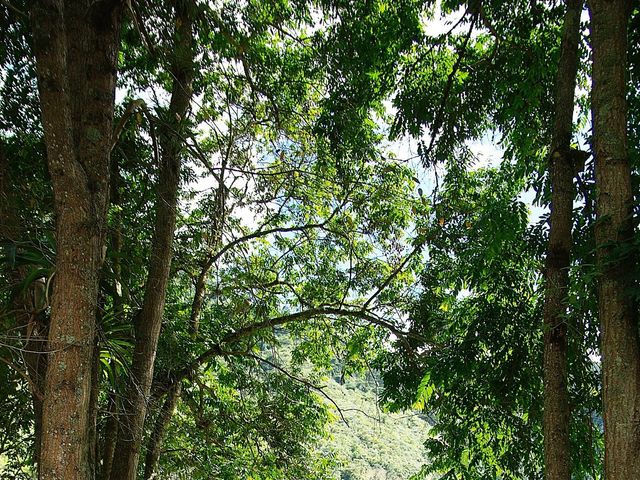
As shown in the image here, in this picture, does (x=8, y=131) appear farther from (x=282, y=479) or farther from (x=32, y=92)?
(x=282, y=479)

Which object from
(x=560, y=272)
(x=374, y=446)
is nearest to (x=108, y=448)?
(x=560, y=272)

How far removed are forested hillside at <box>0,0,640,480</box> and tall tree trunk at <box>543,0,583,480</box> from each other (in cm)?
1

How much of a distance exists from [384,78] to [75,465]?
3113 mm

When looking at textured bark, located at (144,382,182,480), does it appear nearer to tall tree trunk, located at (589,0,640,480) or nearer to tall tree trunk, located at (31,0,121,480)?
tall tree trunk, located at (31,0,121,480)

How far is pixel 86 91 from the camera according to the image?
7.80ft

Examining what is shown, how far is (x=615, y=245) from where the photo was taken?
5.94 feet

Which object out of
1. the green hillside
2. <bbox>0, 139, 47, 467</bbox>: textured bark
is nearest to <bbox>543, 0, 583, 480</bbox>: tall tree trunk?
<bbox>0, 139, 47, 467</bbox>: textured bark

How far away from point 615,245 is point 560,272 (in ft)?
1.58

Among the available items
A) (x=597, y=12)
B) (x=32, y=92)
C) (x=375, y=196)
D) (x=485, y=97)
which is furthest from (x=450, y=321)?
(x=32, y=92)

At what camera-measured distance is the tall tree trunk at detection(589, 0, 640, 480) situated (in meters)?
1.69

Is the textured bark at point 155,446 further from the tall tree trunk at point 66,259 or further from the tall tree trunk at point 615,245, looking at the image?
the tall tree trunk at point 615,245

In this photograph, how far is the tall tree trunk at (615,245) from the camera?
5.56 feet

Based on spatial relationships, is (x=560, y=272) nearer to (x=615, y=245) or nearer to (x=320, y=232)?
(x=615, y=245)

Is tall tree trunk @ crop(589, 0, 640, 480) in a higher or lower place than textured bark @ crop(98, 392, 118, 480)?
higher
